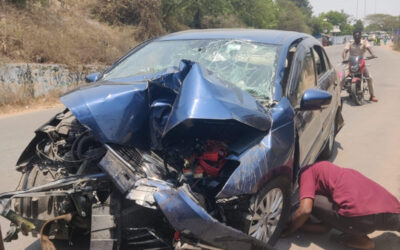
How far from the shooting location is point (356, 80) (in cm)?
988

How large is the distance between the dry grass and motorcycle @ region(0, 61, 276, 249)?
958 cm

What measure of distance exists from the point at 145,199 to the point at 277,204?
4.04 ft

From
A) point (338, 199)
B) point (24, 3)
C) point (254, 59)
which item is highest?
point (24, 3)

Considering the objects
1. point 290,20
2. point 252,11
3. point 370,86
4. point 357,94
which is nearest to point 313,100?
point 357,94

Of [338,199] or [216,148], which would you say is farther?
[338,199]

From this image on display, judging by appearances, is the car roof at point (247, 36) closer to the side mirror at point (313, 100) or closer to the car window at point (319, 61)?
the car window at point (319, 61)

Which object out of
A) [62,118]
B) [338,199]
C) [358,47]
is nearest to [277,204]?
[338,199]

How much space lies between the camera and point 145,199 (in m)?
2.36

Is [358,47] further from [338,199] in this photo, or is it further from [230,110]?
[230,110]

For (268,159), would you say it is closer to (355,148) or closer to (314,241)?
(314,241)

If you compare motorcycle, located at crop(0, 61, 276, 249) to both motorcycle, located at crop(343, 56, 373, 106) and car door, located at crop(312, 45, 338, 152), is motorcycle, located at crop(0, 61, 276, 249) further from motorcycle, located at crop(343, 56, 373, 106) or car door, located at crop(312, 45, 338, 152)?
motorcycle, located at crop(343, 56, 373, 106)

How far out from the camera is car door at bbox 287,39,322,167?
350 centimetres

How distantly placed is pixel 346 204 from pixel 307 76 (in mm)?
1579

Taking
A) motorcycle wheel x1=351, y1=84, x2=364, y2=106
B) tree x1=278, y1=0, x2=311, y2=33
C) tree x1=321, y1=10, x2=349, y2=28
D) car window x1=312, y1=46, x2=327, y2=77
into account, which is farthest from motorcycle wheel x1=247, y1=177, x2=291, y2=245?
tree x1=321, y1=10, x2=349, y2=28
